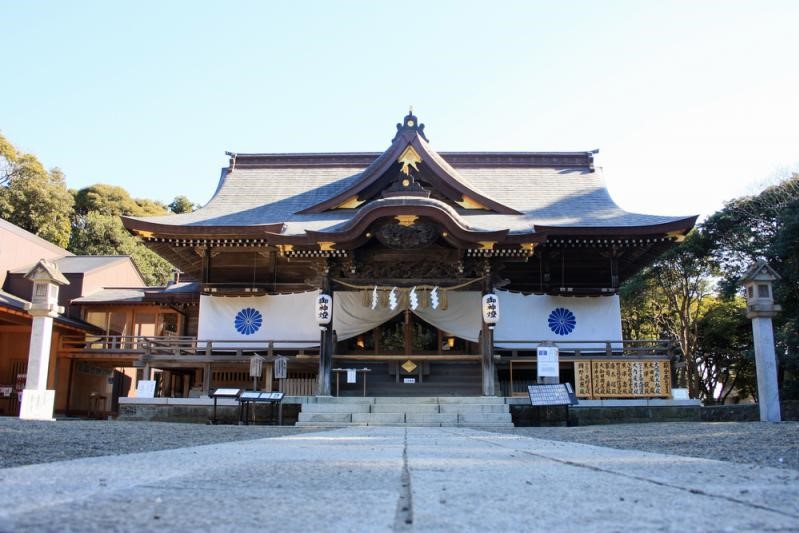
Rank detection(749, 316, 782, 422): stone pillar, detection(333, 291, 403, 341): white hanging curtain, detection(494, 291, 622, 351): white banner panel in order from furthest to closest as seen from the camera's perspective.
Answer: detection(494, 291, 622, 351): white banner panel → detection(333, 291, 403, 341): white hanging curtain → detection(749, 316, 782, 422): stone pillar

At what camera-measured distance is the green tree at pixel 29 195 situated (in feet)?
102

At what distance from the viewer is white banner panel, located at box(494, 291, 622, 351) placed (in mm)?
15867

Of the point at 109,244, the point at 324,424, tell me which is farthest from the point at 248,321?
the point at 109,244

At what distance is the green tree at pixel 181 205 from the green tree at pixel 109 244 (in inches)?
348

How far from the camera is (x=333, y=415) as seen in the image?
40.2 ft

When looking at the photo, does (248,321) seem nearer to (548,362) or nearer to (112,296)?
(548,362)

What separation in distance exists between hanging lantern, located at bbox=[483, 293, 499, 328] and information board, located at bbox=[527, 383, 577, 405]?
1902mm

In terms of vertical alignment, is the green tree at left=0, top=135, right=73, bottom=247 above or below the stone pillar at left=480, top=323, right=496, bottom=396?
above

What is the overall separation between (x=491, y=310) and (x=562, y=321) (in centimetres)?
325

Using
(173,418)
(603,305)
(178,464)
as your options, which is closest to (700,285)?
(603,305)

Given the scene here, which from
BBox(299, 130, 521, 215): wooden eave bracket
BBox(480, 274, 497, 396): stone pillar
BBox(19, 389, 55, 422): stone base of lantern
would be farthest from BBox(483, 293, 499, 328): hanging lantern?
BBox(19, 389, 55, 422): stone base of lantern

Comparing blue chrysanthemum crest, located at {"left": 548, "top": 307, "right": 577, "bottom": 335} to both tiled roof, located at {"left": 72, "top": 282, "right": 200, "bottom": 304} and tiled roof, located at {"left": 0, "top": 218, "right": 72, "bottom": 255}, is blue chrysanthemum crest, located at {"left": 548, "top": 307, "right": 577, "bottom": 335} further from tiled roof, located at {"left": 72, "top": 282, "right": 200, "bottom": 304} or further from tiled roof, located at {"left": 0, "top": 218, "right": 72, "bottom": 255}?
tiled roof, located at {"left": 0, "top": 218, "right": 72, "bottom": 255}

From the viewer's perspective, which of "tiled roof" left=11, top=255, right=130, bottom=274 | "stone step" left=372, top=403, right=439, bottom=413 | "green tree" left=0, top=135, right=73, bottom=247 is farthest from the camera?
"green tree" left=0, top=135, right=73, bottom=247

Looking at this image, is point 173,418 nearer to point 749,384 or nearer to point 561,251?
point 561,251
